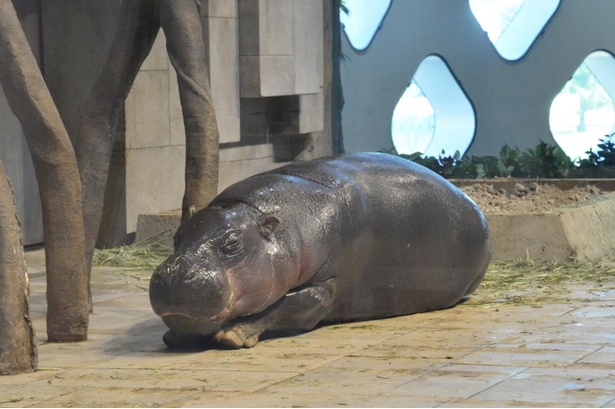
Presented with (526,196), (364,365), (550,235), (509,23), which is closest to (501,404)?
(364,365)

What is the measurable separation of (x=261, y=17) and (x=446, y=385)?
24.7 feet

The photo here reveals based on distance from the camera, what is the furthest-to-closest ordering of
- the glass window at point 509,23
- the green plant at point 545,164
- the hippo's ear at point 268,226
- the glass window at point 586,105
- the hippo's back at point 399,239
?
the glass window at point 509,23 → the glass window at point 586,105 → the green plant at point 545,164 → the hippo's back at point 399,239 → the hippo's ear at point 268,226

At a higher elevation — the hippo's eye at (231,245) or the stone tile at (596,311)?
the hippo's eye at (231,245)

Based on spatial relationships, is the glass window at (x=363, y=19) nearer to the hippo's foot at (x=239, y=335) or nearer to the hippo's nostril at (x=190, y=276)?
the hippo's foot at (x=239, y=335)

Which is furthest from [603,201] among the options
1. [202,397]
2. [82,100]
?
[202,397]

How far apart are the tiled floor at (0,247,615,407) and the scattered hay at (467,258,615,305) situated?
30cm

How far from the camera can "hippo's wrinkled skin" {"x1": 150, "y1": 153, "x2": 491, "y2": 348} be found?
608 cm

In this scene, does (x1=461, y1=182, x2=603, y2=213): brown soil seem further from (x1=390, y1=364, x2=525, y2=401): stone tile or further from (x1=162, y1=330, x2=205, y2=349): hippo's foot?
(x1=390, y1=364, x2=525, y2=401): stone tile

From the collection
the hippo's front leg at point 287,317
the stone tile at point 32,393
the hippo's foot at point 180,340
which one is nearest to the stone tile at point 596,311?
the hippo's front leg at point 287,317

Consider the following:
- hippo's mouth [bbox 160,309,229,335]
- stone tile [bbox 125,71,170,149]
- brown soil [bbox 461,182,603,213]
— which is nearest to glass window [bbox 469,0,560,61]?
brown soil [bbox 461,182,603,213]

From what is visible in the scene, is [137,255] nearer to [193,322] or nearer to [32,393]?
[193,322]

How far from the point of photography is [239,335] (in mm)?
6168

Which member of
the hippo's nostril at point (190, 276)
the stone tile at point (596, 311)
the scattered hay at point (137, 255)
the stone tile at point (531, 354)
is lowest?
the scattered hay at point (137, 255)

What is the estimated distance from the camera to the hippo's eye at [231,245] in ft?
20.3
